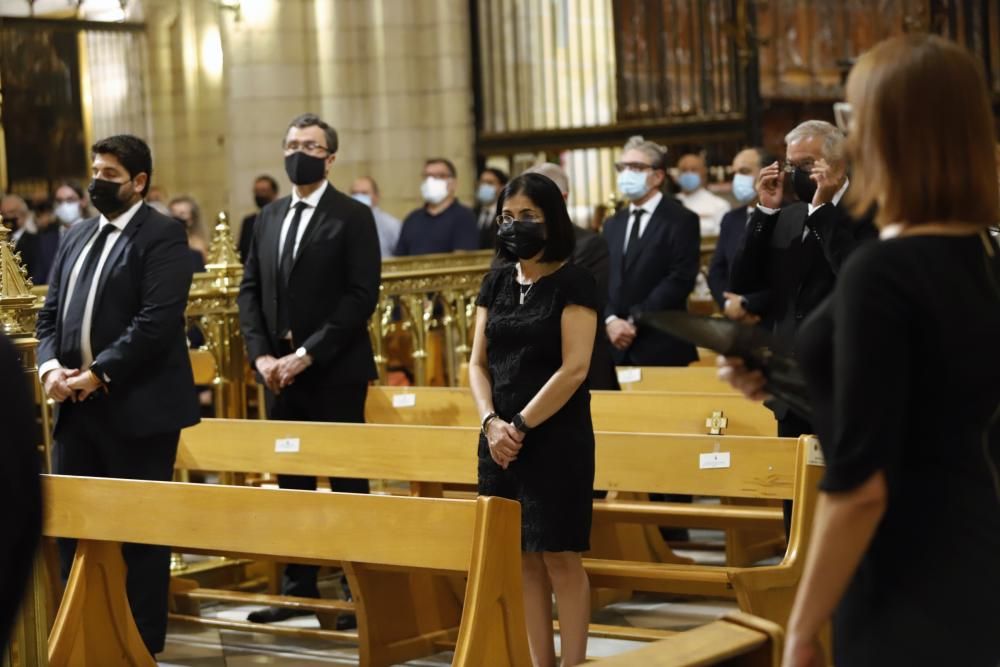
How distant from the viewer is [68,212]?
10.9 metres

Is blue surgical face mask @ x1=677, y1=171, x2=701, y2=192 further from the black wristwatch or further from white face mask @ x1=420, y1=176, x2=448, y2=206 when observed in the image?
the black wristwatch

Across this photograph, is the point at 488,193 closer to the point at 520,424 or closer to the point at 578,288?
the point at 578,288

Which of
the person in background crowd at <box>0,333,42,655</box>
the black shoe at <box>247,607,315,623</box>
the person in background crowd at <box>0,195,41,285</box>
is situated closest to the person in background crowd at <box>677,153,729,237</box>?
the person in background crowd at <box>0,195,41,285</box>

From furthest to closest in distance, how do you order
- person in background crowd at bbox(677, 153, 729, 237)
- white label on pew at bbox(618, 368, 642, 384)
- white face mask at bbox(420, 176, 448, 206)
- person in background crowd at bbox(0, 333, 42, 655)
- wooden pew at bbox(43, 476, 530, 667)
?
1. white face mask at bbox(420, 176, 448, 206)
2. person in background crowd at bbox(677, 153, 729, 237)
3. white label on pew at bbox(618, 368, 642, 384)
4. wooden pew at bbox(43, 476, 530, 667)
5. person in background crowd at bbox(0, 333, 42, 655)

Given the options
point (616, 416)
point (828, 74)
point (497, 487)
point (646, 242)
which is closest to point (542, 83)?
point (828, 74)

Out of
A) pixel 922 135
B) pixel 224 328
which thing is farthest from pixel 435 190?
pixel 922 135

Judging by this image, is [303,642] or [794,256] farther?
Answer: [303,642]

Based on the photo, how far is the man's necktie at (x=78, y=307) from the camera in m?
5.13

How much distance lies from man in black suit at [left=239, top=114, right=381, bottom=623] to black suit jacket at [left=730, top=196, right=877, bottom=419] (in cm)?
168

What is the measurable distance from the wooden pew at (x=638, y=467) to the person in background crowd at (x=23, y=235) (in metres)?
5.01

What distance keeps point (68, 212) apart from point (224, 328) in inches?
180

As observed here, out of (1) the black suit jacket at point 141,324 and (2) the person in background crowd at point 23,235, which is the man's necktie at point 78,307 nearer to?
(1) the black suit jacket at point 141,324

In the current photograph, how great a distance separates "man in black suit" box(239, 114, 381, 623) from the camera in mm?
5824

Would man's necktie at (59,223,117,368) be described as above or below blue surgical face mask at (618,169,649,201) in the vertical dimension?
below
